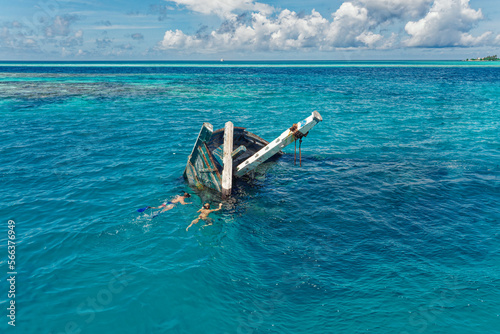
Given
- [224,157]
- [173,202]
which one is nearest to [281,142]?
[224,157]

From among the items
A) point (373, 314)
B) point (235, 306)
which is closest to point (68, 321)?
point (235, 306)

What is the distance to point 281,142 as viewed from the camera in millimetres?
13914

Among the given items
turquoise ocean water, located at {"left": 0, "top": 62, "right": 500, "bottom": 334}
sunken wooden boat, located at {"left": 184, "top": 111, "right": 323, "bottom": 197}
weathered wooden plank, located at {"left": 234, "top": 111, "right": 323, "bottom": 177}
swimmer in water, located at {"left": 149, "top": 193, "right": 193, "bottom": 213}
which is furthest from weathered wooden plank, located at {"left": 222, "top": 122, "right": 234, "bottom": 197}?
swimmer in water, located at {"left": 149, "top": 193, "right": 193, "bottom": 213}

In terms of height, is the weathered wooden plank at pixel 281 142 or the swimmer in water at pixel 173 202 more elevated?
the weathered wooden plank at pixel 281 142

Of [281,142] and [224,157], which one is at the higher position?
[281,142]

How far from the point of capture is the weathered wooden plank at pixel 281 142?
12.9m

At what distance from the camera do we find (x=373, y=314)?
314 inches

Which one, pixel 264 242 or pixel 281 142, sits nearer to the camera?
pixel 264 242

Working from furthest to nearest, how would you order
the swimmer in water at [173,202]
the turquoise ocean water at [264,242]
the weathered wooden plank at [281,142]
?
the swimmer in water at [173,202] → the weathered wooden plank at [281,142] → the turquoise ocean water at [264,242]

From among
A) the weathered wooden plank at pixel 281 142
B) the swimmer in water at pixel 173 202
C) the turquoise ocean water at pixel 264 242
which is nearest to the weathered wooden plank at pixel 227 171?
the turquoise ocean water at pixel 264 242

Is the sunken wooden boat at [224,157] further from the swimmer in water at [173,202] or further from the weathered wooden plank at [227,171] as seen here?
the swimmer in water at [173,202]

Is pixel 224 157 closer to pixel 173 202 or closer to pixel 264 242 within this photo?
pixel 173 202

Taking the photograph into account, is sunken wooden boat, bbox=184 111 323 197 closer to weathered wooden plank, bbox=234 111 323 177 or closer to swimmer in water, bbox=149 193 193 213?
weathered wooden plank, bbox=234 111 323 177

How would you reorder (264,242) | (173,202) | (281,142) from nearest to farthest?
1. (264,242)
2. (281,142)
3. (173,202)
